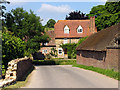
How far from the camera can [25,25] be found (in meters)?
37.2

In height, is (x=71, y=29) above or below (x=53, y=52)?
above

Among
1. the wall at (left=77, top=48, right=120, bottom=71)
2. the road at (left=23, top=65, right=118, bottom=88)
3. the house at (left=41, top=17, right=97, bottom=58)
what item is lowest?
the road at (left=23, top=65, right=118, bottom=88)

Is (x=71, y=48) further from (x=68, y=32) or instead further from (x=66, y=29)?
(x=66, y=29)

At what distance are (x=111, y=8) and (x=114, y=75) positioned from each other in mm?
22035

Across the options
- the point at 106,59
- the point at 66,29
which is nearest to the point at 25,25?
the point at 66,29

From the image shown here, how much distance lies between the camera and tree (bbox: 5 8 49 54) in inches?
1462

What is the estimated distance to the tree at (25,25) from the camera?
37125mm

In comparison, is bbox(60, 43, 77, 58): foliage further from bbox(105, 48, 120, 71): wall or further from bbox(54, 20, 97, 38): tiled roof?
bbox(105, 48, 120, 71): wall

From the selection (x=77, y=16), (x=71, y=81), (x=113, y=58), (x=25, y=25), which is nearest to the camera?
(x=71, y=81)

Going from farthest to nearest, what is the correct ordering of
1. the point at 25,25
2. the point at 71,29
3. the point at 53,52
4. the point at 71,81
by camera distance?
the point at 53,52 < the point at 71,29 < the point at 25,25 < the point at 71,81

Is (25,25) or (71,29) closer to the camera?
(25,25)

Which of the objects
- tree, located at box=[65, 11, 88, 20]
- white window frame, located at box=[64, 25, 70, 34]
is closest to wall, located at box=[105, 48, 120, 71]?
white window frame, located at box=[64, 25, 70, 34]

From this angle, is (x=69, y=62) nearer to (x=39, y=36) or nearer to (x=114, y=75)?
(x=39, y=36)

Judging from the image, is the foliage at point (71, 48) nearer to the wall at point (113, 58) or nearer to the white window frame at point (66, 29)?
the white window frame at point (66, 29)
